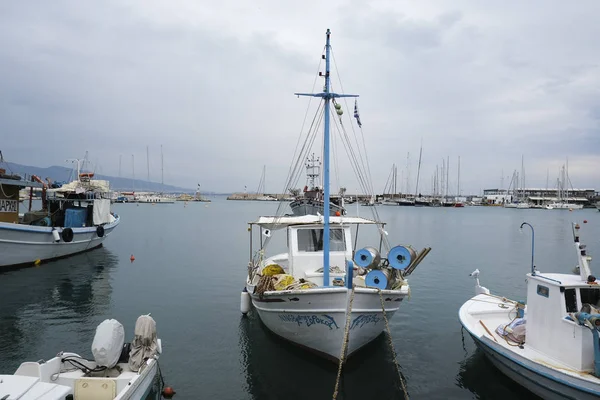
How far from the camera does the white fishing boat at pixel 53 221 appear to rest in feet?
77.7

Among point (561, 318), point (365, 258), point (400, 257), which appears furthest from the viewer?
point (365, 258)

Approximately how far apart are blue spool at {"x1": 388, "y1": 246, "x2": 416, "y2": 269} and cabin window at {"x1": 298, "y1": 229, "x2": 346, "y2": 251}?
13.0 ft

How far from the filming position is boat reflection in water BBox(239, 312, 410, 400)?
32.3 feet

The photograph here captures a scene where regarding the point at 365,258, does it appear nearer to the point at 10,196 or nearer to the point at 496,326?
the point at 496,326

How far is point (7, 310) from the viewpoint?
1625 cm

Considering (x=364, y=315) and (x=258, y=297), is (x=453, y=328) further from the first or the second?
(x=258, y=297)

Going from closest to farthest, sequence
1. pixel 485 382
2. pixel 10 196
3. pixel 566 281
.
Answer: pixel 566 281, pixel 485 382, pixel 10 196

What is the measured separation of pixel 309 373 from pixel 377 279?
340 cm

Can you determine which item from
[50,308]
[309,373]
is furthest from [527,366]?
[50,308]

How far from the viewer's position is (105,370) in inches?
335

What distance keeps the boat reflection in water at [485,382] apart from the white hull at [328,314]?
280 centimetres

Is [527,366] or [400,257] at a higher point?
[400,257]

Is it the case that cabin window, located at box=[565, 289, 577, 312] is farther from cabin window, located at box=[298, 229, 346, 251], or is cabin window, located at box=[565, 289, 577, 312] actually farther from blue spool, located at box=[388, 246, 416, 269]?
cabin window, located at box=[298, 229, 346, 251]

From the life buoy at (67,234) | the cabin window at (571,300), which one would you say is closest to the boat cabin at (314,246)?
the cabin window at (571,300)
